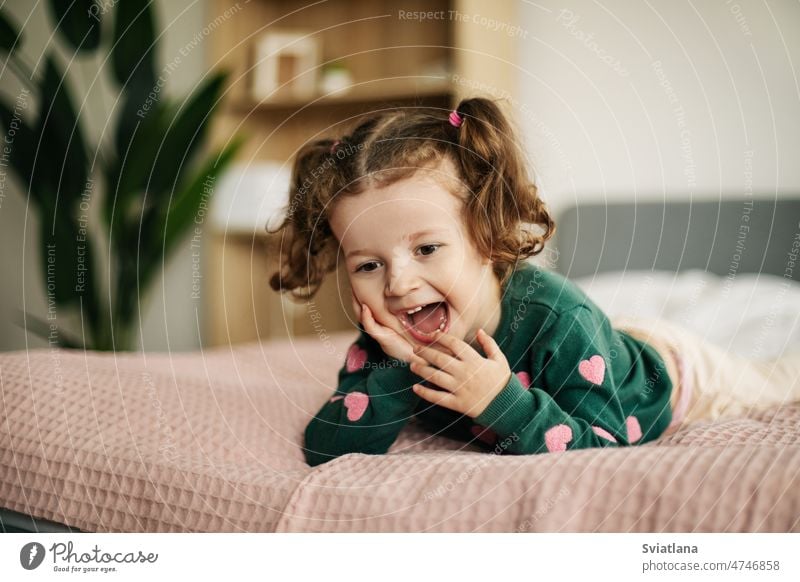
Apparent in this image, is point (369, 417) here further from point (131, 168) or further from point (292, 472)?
point (131, 168)

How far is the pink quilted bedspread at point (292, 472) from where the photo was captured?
425mm

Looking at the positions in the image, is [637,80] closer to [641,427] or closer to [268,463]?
[641,427]

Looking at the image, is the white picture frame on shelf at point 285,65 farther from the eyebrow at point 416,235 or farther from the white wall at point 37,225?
the eyebrow at point 416,235

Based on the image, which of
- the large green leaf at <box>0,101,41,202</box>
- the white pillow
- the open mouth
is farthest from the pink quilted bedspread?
the large green leaf at <box>0,101,41,202</box>

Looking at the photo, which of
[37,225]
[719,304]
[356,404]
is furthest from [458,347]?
[37,225]

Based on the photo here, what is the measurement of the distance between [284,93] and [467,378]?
4.10ft

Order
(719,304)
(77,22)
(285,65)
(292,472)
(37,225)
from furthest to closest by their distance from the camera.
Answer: (285,65)
(37,225)
(77,22)
(719,304)
(292,472)

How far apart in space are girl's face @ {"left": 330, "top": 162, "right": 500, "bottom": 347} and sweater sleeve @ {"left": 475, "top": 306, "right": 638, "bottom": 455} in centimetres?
8

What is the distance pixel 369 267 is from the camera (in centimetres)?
62

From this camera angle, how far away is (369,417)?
63cm

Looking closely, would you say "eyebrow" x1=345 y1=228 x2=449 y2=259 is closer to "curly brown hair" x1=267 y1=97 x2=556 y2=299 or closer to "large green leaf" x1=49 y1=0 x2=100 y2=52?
"curly brown hair" x1=267 y1=97 x2=556 y2=299

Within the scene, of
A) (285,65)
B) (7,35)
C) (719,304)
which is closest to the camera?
(719,304)

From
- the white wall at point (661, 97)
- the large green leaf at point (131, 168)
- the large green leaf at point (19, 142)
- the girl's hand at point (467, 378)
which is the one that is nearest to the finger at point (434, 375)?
the girl's hand at point (467, 378)
